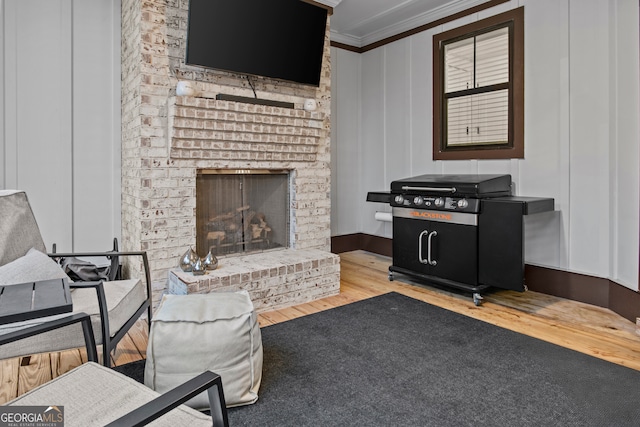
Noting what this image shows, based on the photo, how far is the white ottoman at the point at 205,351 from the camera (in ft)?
5.98

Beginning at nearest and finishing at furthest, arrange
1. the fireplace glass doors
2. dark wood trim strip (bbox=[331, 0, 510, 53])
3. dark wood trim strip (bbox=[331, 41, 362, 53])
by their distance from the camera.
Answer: the fireplace glass doors → dark wood trim strip (bbox=[331, 0, 510, 53]) → dark wood trim strip (bbox=[331, 41, 362, 53])

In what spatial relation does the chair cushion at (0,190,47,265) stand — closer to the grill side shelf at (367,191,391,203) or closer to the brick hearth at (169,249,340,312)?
the brick hearth at (169,249,340,312)

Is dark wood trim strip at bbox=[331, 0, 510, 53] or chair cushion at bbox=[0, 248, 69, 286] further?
dark wood trim strip at bbox=[331, 0, 510, 53]

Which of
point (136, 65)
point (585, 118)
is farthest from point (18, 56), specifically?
point (585, 118)

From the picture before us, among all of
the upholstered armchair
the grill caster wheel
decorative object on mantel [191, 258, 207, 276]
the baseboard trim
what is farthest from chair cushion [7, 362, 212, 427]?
the baseboard trim

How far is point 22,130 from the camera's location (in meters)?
3.16

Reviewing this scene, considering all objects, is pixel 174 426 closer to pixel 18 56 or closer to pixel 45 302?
pixel 45 302

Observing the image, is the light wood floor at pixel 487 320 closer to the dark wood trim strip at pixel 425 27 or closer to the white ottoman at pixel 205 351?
the white ottoman at pixel 205 351

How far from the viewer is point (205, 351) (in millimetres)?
1839

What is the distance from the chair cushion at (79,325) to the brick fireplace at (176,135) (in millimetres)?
757

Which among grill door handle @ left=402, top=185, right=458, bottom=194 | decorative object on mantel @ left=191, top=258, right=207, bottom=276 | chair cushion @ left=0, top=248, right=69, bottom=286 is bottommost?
decorative object on mantel @ left=191, top=258, right=207, bottom=276

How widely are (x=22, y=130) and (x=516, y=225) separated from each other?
12.5ft

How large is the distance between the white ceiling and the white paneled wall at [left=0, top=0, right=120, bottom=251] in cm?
215

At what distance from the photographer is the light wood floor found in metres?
2.27
